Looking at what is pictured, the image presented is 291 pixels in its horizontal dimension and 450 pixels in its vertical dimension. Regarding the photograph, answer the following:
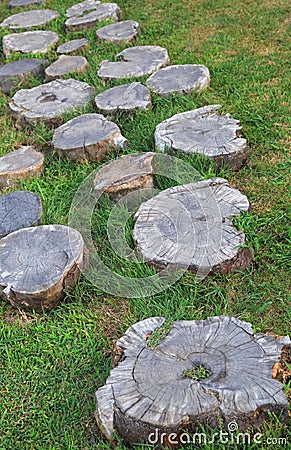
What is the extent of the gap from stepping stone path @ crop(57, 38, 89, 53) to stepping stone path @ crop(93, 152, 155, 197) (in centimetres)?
225

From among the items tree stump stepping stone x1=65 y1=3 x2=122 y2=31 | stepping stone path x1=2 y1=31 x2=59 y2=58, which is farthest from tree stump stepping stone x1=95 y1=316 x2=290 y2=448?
tree stump stepping stone x1=65 y1=3 x2=122 y2=31

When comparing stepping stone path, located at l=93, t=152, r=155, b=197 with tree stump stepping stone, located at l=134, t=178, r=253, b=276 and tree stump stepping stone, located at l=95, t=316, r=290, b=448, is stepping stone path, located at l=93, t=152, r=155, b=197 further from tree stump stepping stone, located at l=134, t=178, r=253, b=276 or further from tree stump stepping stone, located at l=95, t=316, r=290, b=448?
tree stump stepping stone, located at l=95, t=316, r=290, b=448

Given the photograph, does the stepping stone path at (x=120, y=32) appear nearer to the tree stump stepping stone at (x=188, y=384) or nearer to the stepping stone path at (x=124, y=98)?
the stepping stone path at (x=124, y=98)

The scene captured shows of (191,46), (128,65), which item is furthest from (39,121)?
(191,46)

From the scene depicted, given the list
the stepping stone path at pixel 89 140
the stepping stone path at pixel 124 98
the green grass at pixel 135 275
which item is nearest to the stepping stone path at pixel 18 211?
the green grass at pixel 135 275

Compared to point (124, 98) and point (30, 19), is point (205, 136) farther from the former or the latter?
point (30, 19)

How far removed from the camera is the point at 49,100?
4461 mm

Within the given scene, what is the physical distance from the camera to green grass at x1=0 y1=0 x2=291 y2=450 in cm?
238

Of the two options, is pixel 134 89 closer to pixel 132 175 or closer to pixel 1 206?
pixel 132 175

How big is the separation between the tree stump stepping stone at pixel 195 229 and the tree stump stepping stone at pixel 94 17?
3.32 m

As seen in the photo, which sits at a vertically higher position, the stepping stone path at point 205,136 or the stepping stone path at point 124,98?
the stepping stone path at point 124,98

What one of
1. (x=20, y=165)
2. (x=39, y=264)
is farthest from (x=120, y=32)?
(x=39, y=264)

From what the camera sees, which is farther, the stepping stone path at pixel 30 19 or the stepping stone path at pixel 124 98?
the stepping stone path at pixel 30 19

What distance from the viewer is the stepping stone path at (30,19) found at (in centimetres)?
608
